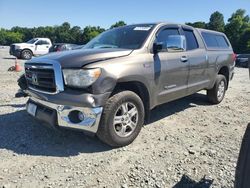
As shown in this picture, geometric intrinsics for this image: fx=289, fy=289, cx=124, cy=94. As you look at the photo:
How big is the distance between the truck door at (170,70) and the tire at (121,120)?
70 cm

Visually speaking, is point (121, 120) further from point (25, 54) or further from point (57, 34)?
point (57, 34)

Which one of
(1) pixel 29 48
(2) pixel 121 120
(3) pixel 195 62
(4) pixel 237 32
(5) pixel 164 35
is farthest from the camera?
(4) pixel 237 32

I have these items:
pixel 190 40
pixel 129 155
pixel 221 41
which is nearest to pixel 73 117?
pixel 129 155

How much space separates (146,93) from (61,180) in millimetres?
1953

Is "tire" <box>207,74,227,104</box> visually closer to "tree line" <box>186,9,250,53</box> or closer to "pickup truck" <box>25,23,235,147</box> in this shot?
"pickup truck" <box>25,23,235,147</box>

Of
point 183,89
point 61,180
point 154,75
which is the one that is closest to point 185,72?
point 183,89

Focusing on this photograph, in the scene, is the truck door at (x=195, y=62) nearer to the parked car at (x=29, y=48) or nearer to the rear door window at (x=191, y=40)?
the rear door window at (x=191, y=40)

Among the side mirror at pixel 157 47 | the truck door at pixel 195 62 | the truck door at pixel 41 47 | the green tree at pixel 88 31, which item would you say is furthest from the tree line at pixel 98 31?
the side mirror at pixel 157 47

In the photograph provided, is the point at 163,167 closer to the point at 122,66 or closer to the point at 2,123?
the point at 122,66

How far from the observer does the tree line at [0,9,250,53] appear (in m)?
40.1

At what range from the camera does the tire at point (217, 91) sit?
7.10 m

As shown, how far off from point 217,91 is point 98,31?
5713 cm

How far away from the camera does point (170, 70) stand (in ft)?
16.5

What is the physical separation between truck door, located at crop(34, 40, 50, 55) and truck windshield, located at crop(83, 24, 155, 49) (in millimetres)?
19330
